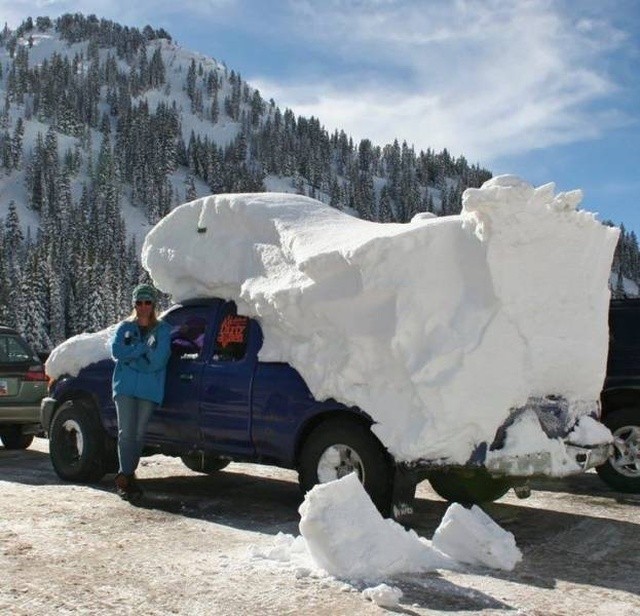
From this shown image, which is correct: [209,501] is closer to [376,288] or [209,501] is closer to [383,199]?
[376,288]

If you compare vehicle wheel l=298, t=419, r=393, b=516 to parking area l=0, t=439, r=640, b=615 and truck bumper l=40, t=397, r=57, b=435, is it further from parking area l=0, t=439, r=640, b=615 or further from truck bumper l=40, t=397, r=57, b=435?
truck bumper l=40, t=397, r=57, b=435

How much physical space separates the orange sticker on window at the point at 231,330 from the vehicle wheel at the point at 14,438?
5544 millimetres

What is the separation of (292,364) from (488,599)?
2.46 m

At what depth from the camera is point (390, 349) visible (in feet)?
17.2

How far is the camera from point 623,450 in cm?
787

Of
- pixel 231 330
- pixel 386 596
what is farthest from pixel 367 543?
pixel 231 330

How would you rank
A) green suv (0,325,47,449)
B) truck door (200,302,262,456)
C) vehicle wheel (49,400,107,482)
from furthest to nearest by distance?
green suv (0,325,47,449) → vehicle wheel (49,400,107,482) → truck door (200,302,262,456)

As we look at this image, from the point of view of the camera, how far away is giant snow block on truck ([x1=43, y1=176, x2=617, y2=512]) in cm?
507

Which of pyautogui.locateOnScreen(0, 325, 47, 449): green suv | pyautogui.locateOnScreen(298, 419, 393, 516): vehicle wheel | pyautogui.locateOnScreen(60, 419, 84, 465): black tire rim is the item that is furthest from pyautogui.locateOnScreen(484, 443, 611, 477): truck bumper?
pyautogui.locateOnScreen(0, 325, 47, 449): green suv

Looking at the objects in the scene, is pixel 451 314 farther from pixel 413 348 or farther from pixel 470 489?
pixel 470 489

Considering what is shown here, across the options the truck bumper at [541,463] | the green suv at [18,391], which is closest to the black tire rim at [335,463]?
the truck bumper at [541,463]

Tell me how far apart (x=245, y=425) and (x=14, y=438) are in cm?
609

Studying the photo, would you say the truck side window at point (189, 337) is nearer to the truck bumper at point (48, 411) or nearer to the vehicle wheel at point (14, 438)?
the truck bumper at point (48, 411)

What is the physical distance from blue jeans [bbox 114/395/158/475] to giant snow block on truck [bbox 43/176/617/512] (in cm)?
29
